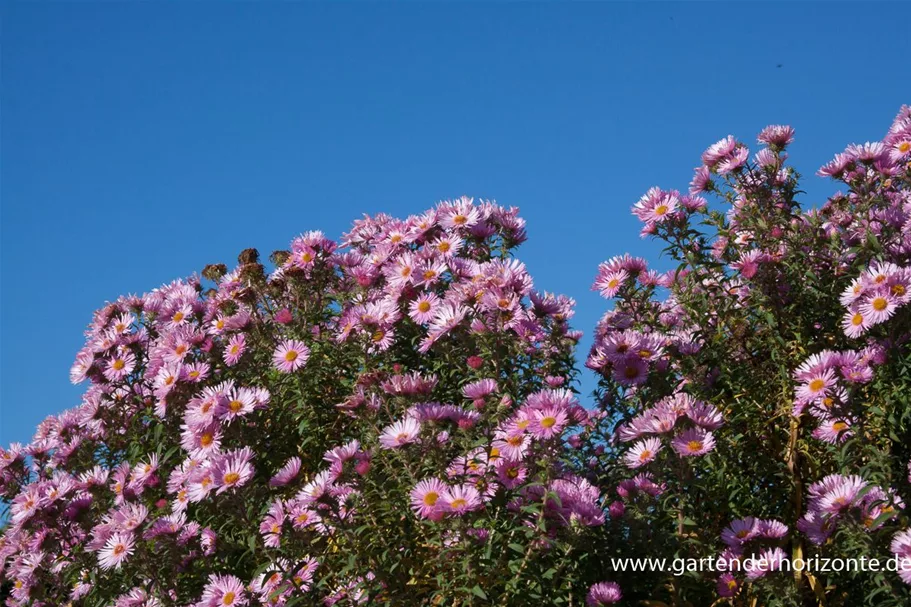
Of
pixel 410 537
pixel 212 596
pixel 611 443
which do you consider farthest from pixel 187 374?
pixel 611 443

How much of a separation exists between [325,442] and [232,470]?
2.69 ft

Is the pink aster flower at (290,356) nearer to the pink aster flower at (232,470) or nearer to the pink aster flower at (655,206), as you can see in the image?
the pink aster flower at (232,470)

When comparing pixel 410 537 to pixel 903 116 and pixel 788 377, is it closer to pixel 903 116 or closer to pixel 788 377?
pixel 788 377

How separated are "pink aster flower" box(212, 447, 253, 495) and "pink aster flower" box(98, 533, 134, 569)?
2.33 ft

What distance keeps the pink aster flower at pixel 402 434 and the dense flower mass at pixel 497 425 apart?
11 mm

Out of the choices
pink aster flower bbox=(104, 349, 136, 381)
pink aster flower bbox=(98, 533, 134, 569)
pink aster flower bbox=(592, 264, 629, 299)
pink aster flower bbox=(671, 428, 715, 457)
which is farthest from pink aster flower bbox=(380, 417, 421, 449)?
pink aster flower bbox=(104, 349, 136, 381)

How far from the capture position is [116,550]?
4.66m

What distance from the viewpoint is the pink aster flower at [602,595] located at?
150 inches

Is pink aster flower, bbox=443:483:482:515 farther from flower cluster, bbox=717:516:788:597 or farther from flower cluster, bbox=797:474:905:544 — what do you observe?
flower cluster, bbox=797:474:905:544

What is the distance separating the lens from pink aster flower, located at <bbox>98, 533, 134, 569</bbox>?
4621mm

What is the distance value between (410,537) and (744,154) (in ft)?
8.56

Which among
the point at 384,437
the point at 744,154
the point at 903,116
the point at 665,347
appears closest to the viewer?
the point at 384,437

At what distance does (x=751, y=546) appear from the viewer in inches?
165

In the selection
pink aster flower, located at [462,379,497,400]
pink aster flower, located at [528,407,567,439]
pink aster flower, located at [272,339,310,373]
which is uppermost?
pink aster flower, located at [272,339,310,373]
